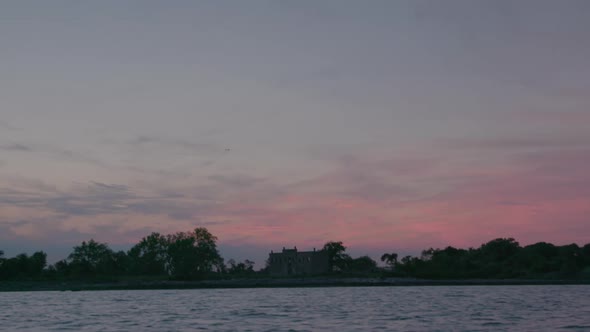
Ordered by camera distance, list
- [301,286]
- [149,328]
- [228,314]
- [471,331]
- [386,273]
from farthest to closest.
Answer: [386,273]
[301,286]
[228,314]
[149,328]
[471,331]

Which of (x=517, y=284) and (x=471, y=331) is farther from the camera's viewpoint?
(x=517, y=284)

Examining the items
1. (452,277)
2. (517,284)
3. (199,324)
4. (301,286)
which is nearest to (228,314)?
(199,324)

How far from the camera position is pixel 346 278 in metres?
186

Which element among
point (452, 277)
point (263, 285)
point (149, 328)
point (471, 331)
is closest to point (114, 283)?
point (263, 285)

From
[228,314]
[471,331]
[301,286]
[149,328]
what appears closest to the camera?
[471,331]

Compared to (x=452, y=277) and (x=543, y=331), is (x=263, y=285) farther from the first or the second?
(x=543, y=331)

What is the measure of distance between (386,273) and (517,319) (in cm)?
14511

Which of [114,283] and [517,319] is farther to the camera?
[114,283]

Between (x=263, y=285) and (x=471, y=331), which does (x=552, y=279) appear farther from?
(x=471, y=331)

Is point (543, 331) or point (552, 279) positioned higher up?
point (552, 279)

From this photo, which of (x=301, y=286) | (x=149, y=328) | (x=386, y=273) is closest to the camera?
(x=149, y=328)

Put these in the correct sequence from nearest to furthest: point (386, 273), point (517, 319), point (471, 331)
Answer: point (471, 331) → point (517, 319) → point (386, 273)

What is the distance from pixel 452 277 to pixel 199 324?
482 ft

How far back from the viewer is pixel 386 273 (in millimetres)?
197500
